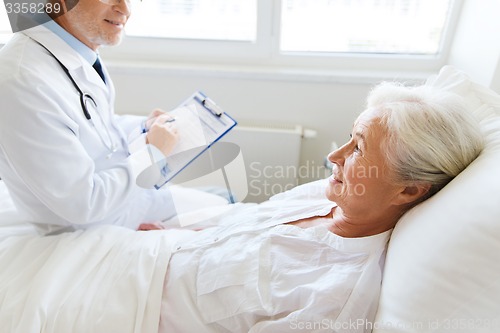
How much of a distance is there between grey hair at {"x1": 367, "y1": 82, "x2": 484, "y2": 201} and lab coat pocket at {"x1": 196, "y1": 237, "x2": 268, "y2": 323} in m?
0.40

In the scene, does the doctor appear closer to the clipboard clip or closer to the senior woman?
the clipboard clip

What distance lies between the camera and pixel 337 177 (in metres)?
0.97

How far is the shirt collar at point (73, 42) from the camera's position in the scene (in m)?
1.03

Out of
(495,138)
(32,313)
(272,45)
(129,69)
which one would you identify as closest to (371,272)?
(495,138)

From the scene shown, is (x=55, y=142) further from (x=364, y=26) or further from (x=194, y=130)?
(x=364, y=26)

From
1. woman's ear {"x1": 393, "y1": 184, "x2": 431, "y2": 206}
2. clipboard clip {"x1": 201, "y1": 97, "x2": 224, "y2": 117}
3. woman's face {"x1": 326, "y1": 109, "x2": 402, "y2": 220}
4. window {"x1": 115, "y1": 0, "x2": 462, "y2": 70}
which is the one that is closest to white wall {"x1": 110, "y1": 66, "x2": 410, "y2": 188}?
window {"x1": 115, "y1": 0, "x2": 462, "y2": 70}

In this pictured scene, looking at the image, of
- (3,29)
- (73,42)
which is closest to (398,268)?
(73,42)

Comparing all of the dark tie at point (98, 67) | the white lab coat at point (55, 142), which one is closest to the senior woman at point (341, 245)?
the white lab coat at point (55, 142)

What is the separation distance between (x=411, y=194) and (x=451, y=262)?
22cm

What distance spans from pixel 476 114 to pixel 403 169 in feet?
0.93

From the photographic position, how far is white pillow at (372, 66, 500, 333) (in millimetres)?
645

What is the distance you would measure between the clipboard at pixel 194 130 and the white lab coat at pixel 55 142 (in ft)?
0.39

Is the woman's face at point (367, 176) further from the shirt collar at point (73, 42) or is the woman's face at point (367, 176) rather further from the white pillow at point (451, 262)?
the shirt collar at point (73, 42)

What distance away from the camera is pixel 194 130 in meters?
1.31
